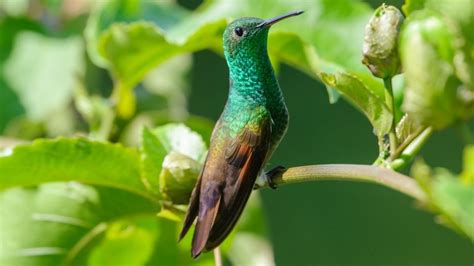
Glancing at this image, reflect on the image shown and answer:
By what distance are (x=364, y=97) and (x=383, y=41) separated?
0.31 ft

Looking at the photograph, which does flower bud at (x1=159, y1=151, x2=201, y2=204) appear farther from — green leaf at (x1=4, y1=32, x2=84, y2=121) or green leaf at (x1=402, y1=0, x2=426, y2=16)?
green leaf at (x1=4, y1=32, x2=84, y2=121)

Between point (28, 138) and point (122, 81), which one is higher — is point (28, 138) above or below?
below

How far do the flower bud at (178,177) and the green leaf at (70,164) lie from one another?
0.46 ft

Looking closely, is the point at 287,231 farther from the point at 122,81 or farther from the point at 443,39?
the point at 443,39

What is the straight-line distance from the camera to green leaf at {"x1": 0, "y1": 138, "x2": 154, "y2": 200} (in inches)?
52.8

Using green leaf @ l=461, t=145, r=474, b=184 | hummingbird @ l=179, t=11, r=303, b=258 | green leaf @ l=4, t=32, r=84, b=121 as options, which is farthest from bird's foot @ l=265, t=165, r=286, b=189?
green leaf @ l=4, t=32, r=84, b=121

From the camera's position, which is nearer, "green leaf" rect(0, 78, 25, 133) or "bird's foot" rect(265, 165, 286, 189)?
"bird's foot" rect(265, 165, 286, 189)

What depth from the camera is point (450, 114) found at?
2.82ft

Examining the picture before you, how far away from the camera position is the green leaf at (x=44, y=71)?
200 centimetres

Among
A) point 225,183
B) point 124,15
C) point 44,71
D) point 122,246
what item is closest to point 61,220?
point 122,246

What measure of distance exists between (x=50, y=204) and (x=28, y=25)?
28.0 inches

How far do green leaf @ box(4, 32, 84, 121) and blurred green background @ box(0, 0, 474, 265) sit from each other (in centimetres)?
189

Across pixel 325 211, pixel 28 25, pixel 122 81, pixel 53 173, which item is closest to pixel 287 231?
pixel 325 211

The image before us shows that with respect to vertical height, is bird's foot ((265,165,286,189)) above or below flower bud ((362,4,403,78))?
below
